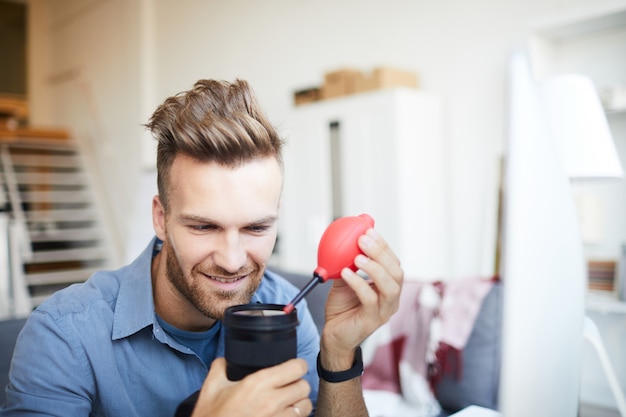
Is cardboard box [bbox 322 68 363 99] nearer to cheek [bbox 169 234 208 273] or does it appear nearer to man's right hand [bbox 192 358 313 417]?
cheek [bbox 169 234 208 273]

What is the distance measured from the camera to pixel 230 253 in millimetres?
760

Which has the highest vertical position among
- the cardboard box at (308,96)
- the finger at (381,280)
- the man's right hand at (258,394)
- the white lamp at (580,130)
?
the cardboard box at (308,96)

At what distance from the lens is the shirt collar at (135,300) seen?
0.89 meters

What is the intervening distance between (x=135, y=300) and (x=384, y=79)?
228cm

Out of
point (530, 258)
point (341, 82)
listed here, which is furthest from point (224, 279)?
point (341, 82)

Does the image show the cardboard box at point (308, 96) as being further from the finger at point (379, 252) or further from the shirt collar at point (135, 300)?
the finger at point (379, 252)

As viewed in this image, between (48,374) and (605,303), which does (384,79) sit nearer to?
(605,303)

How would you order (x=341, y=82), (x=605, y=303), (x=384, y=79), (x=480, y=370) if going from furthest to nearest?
(x=341, y=82), (x=384, y=79), (x=605, y=303), (x=480, y=370)

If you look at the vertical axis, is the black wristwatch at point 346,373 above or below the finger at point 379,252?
below

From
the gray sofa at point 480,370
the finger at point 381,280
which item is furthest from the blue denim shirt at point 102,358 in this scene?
the gray sofa at point 480,370

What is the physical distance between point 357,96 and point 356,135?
0.67 ft

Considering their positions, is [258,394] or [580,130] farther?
[580,130]

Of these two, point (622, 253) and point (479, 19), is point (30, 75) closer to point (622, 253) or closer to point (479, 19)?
point (479, 19)

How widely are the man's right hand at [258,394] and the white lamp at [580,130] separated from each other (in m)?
0.61
